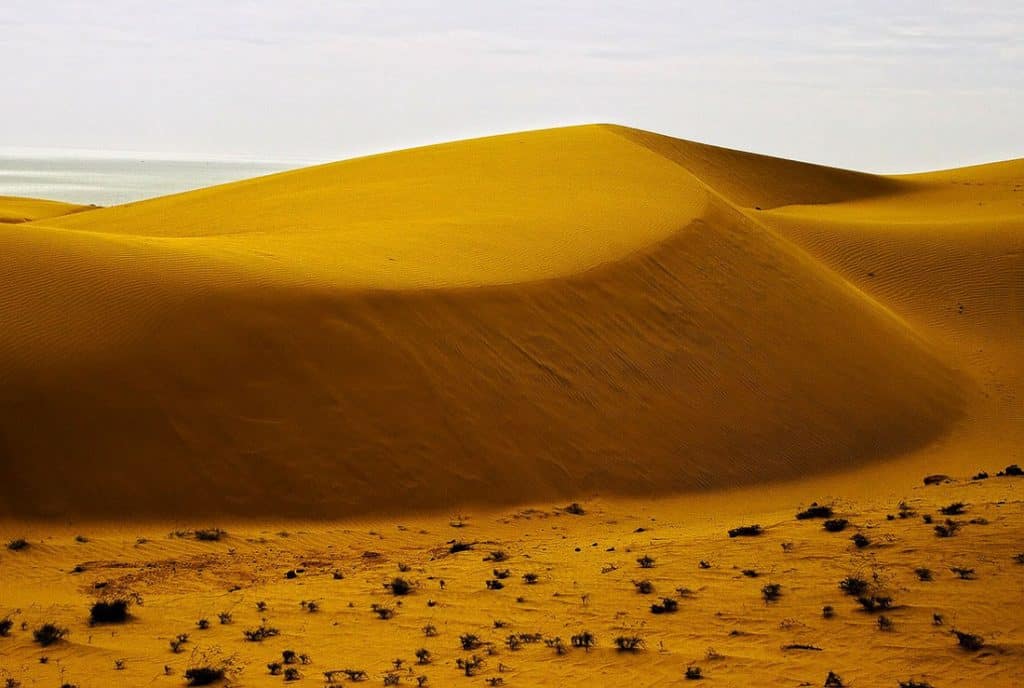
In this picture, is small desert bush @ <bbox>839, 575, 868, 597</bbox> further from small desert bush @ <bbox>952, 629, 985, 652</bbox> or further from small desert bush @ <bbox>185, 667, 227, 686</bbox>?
small desert bush @ <bbox>185, 667, 227, 686</bbox>

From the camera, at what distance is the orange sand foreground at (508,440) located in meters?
9.14

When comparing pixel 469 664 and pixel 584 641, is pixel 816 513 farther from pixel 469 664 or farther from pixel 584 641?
pixel 469 664

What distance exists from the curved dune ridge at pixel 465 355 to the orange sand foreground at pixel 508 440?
0.06 m

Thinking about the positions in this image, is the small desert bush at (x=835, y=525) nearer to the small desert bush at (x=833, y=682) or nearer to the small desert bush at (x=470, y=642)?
the small desert bush at (x=833, y=682)

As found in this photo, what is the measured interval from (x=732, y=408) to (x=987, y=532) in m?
7.91

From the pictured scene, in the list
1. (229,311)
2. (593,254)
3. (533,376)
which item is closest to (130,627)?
(229,311)

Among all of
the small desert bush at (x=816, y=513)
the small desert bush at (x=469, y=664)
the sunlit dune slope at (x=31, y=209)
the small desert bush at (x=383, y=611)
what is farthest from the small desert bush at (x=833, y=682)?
the sunlit dune slope at (x=31, y=209)

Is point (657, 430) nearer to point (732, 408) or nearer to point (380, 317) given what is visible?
point (732, 408)

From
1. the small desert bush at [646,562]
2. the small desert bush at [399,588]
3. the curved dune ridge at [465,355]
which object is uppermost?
the curved dune ridge at [465,355]

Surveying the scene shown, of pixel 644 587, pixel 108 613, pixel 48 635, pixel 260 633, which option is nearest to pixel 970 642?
pixel 644 587

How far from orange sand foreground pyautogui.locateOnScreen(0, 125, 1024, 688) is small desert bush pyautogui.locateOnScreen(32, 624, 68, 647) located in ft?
0.27

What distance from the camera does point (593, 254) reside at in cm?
2205

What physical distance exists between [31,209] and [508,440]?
141ft

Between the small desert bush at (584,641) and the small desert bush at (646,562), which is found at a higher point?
the small desert bush at (646,562)
